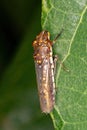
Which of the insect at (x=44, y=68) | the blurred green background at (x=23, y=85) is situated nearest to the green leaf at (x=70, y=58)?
the insect at (x=44, y=68)

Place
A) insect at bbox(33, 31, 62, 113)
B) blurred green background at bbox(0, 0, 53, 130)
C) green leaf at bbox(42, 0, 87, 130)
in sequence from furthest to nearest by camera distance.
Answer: blurred green background at bbox(0, 0, 53, 130), insect at bbox(33, 31, 62, 113), green leaf at bbox(42, 0, 87, 130)

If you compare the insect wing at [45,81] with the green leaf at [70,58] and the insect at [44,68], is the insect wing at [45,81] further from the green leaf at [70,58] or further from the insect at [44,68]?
the green leaf at [70,58]

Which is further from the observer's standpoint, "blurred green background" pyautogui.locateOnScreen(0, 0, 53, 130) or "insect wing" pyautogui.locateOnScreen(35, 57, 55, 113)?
"blurred green background" pyautogui.locateOnScreen(0, 0, 53, 130)

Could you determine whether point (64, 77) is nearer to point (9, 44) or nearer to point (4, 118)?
point (4, 118)

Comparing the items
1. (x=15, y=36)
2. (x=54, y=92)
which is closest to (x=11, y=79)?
(x=15, y=36)

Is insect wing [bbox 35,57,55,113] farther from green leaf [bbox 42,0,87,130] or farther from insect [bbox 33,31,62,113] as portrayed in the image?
green leaf [bbox 42,0,87,130]

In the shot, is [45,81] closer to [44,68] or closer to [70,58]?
[44,68]

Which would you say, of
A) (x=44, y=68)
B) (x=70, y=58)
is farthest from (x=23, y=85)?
(x=70, y=58)

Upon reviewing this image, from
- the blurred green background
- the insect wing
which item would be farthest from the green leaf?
the blurred green background
